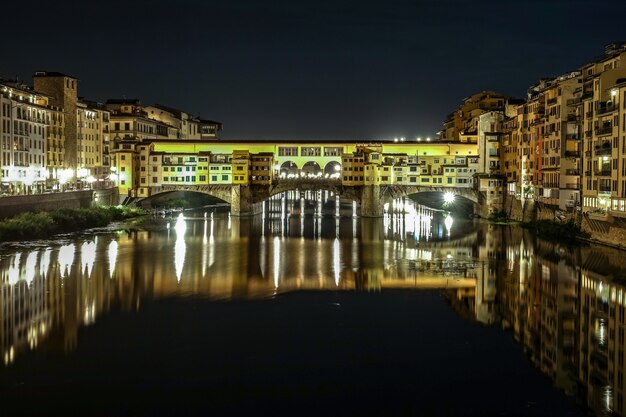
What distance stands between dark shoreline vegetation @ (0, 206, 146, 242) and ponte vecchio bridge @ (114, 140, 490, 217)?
4767 mm

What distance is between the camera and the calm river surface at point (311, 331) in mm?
12078

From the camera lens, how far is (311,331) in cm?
1644

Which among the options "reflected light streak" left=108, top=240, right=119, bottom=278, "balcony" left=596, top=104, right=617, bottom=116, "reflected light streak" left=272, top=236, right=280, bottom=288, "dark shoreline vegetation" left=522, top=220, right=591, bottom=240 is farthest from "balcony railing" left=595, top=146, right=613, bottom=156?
"reflected light streak" left=108, top=240, right=119, bottom=278

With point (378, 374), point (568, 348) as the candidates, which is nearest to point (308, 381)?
point (378, 374)

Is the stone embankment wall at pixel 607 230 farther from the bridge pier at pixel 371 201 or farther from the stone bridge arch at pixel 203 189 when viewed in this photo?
the stone bridge arch at pixel 203 189

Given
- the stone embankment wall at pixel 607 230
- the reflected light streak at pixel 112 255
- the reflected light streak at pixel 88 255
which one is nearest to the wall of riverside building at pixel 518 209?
the stone embankment wall at pixel 607 230

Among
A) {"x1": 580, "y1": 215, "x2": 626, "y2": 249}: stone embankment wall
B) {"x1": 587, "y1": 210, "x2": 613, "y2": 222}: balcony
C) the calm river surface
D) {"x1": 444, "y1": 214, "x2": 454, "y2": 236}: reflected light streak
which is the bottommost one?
the calm river surface

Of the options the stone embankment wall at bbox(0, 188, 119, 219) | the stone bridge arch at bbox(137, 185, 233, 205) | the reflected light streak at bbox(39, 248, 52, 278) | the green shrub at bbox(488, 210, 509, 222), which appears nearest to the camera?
the reflected light streak at bbox(39, 248, 52, 278)

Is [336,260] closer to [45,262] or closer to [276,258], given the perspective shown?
[276,258]

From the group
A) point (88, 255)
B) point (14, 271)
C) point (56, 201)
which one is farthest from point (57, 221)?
point (14, 271)

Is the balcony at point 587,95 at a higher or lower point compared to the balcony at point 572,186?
higher

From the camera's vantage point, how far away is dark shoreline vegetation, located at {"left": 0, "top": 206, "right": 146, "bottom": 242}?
31.3 meters

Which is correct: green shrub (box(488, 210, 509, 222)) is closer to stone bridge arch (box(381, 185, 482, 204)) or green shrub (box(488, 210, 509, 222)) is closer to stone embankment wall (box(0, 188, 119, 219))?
stone bridge arch (box(381, 185, 482, 204))

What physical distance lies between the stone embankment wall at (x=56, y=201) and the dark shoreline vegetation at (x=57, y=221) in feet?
1.55
